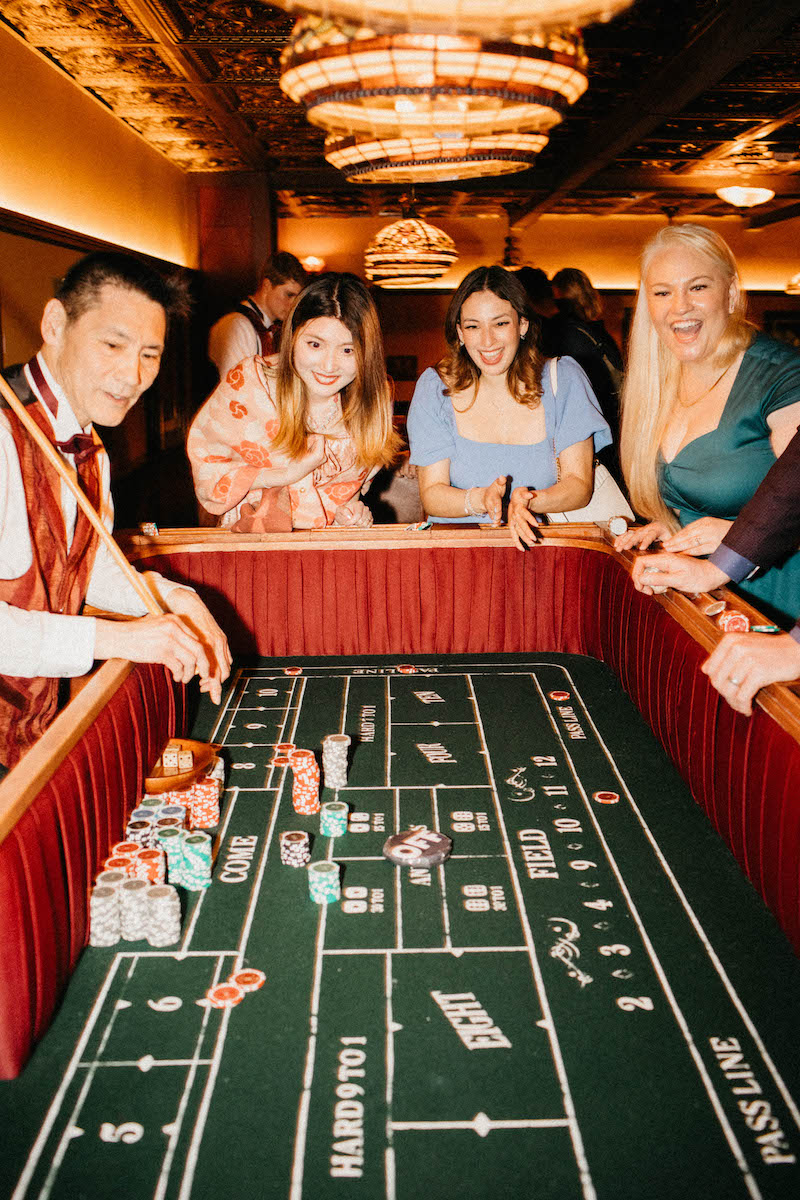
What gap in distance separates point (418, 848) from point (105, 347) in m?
1.21

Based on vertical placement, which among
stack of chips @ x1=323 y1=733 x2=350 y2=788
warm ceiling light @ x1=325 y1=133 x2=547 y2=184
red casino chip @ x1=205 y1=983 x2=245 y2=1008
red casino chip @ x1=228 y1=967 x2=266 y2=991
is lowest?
red casino chip @ x1=205 y1=983 x2=245 y2=1008

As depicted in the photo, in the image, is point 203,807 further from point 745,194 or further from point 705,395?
point 745,194

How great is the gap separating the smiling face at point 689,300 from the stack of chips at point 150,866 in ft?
5.68

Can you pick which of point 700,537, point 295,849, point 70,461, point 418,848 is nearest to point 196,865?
point 295,849

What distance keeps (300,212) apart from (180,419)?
16.4ft

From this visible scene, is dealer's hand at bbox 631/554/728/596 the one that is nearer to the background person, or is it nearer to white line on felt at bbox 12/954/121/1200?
white line on felt at bbox 12/954/121/1200

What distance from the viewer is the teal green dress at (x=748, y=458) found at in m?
2.28

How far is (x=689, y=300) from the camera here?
229 cm

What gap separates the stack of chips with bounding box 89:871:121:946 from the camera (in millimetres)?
1473

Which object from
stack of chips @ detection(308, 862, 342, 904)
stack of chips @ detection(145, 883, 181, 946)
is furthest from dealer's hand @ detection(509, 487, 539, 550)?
stack of chips @ detection(145, 883, 181, 946)

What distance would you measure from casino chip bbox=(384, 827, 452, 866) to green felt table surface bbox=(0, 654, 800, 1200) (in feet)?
0.07

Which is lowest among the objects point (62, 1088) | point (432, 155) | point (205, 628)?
point (62, 1088)

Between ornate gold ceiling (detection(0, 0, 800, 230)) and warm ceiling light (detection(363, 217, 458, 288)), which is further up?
ornate gold ceiling (detection(0, 0, 800, 230))

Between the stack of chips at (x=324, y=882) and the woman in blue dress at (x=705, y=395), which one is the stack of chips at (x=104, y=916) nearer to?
the stack of chips at (x=324, y=882)
